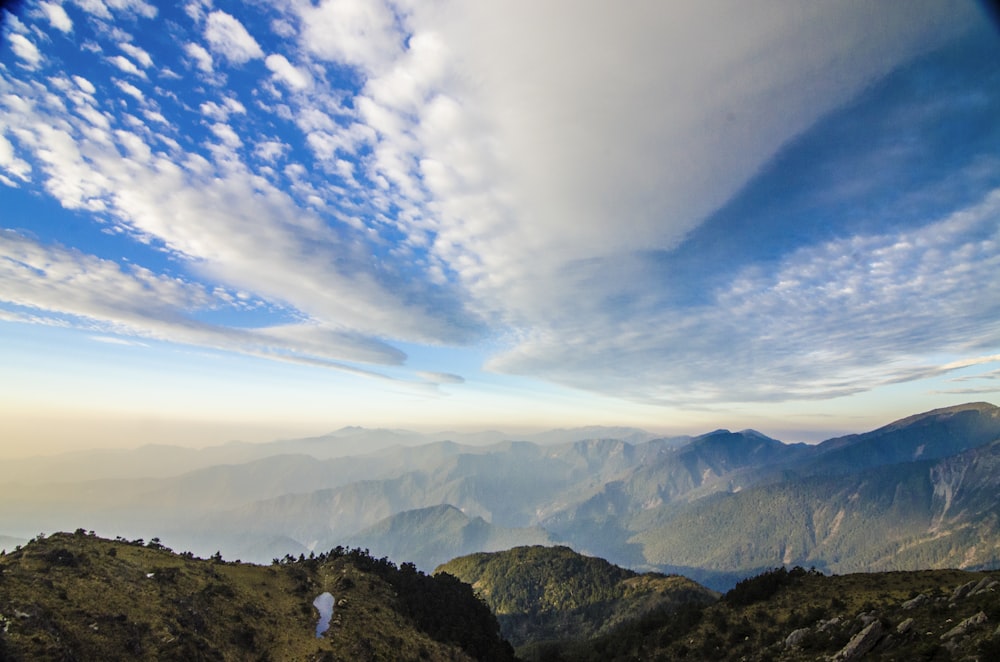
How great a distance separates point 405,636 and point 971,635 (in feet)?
200

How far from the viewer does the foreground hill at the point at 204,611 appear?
3547 cm

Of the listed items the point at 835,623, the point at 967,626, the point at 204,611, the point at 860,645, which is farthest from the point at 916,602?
the point at 204,611

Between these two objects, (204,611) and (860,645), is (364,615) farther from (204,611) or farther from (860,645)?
(860,645)

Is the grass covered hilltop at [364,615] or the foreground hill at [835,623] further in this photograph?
the grass covered hilltop at [364,615]

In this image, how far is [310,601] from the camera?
2532 inches

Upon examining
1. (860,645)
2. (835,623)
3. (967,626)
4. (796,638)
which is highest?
(967,626)

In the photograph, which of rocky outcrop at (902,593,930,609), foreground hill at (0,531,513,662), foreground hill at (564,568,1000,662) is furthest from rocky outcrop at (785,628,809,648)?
foreground hill at (0,531,513,662)

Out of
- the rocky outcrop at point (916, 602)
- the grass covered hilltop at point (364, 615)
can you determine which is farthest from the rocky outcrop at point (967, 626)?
the rocky outcrop at point (916, 602)

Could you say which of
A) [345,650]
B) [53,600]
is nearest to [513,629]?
[345,650]

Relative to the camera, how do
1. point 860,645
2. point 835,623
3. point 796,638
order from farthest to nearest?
point 796,638 → point 835,623 → point 860,645

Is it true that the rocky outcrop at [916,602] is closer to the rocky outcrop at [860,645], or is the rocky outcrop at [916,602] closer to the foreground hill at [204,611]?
the rocky outcrop at [860,645]

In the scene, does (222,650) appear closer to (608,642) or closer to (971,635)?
(971,635)

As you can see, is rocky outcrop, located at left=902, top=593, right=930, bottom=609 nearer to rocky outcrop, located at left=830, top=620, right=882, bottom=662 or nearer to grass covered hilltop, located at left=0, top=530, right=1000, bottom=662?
grass covered hilltop, located at left=0, top=530, right=1000, bottom=662

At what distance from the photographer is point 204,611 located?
1932 inches
